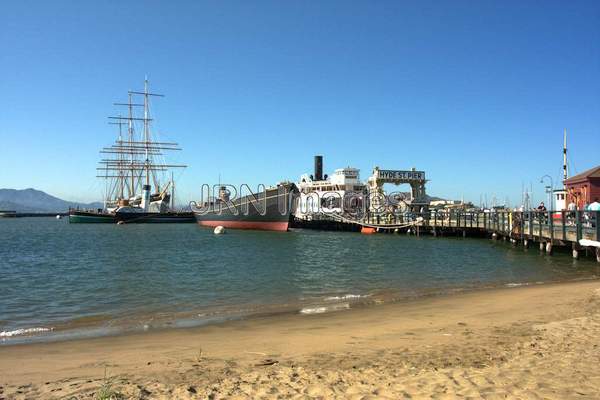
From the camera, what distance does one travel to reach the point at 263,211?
56.6m

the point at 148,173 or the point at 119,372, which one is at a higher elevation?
the point at 148,173

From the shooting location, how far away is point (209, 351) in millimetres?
7879

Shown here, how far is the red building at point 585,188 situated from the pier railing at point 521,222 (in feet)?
5.68

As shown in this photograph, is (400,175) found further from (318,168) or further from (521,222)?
(521,222)

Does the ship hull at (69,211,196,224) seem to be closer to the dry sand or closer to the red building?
the red building

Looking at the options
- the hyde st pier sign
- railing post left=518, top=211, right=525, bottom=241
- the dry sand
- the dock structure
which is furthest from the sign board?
the dry sand

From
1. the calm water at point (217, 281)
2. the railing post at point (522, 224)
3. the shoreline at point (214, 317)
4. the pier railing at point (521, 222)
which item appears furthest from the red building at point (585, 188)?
the shoreline at point (214, 317)

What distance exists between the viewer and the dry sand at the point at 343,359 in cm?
532

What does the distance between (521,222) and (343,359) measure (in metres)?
27.5

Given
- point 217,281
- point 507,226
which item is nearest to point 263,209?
point 507,226

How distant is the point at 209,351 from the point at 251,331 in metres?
1.96

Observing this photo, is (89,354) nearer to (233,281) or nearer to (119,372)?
(119,372)

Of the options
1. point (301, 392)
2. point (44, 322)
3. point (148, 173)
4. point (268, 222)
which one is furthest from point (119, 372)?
point (148, 173)

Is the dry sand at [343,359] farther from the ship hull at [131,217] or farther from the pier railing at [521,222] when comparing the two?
the ship hull at [131,217]
